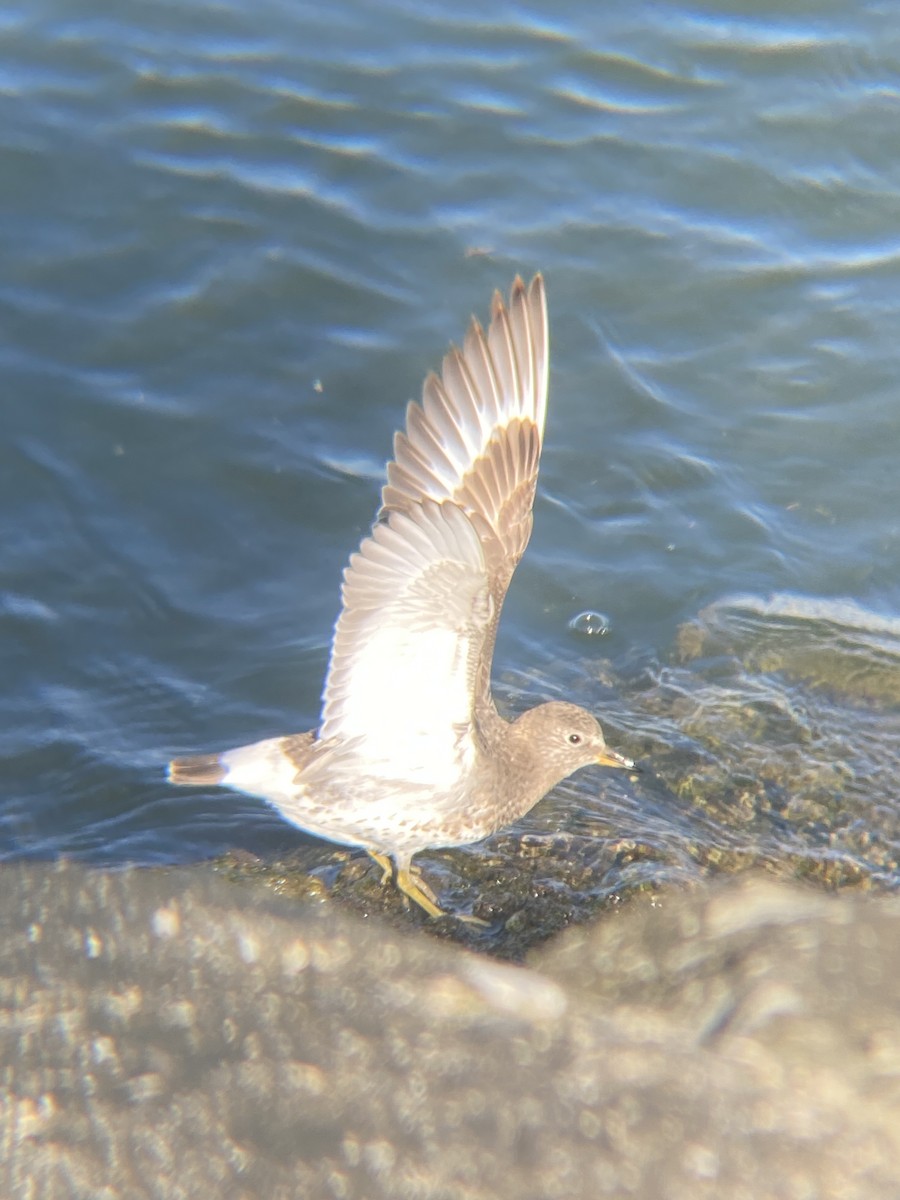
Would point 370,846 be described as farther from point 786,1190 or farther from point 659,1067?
point 786,1190

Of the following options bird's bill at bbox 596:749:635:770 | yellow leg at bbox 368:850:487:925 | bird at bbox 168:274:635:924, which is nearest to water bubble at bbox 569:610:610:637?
bird's bill at bbox 596:749:635:770

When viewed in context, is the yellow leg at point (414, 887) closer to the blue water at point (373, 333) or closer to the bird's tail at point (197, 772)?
the blue water at point (373, 333)

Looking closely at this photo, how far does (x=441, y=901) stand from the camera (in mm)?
5117

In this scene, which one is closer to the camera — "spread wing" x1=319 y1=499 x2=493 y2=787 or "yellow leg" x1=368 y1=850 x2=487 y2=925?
"spread wing" x1=319 y1=499 x2=493 y2=787

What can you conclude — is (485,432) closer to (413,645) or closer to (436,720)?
(413,645)

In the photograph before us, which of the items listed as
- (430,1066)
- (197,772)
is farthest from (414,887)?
(430,1066)

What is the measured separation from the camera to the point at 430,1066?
308cm

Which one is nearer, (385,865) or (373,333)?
(385,865)

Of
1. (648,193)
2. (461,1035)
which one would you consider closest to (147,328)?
(648,193)

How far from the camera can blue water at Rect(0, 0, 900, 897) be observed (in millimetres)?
6574

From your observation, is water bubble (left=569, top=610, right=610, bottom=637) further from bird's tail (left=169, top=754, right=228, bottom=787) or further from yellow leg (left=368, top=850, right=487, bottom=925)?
bird's tail (left=169, top=754, right=228, bottom=787)

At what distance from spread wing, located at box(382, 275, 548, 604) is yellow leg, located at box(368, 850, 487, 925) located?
→ 131cm

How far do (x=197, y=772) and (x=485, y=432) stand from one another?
5.68 feet

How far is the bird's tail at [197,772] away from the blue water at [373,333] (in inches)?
14.4
